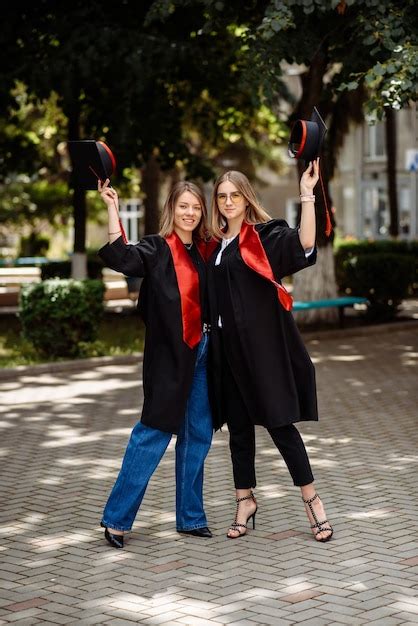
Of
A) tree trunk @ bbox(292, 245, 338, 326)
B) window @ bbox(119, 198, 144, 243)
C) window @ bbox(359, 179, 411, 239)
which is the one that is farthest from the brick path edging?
window @ bbox(119, 198, 144, 243)

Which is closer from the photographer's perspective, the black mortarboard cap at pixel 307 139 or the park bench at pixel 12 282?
the black mortarboard cap at pixel 307 139

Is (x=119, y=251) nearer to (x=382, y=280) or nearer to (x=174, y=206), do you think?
(x=174, y=206)

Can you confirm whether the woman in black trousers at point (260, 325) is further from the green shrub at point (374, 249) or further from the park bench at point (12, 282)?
the green shrub at point (374, 249)

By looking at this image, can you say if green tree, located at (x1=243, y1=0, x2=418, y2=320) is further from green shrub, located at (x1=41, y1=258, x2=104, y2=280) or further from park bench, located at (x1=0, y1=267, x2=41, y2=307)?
park bench, located at (x1=0, y1=267, x2=41, y2=307)

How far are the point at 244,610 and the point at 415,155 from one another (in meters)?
19.6

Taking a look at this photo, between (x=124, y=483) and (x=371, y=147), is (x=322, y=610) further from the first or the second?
(x=371, y=147)

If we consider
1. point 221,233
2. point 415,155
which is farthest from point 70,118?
point 221,233

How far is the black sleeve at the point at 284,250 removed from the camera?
5.86m

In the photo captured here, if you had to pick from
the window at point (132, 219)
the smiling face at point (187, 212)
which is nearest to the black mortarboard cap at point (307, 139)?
the smiling face at point (187, 212)

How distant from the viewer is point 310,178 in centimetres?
584

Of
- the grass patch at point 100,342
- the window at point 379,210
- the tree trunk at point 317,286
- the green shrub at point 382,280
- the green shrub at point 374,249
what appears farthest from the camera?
the window at point 379,210

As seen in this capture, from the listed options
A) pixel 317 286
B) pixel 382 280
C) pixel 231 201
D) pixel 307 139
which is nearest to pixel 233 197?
pixel 231 201

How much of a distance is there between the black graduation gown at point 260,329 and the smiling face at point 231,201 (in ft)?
0.42

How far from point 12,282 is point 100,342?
8866mm
